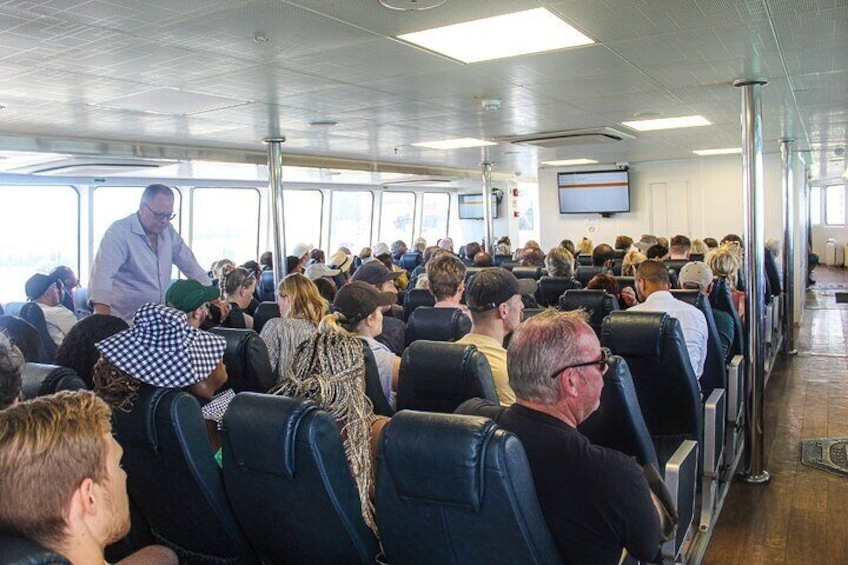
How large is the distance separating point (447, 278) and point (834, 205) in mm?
19402

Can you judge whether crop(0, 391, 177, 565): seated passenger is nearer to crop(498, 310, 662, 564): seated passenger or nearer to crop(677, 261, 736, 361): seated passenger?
crop(498, 310, 662, 564): seated passenger

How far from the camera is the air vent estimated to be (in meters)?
7.38

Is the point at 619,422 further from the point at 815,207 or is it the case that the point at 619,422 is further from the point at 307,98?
the point at 815,207

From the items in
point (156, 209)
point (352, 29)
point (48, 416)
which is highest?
point (352, 29)

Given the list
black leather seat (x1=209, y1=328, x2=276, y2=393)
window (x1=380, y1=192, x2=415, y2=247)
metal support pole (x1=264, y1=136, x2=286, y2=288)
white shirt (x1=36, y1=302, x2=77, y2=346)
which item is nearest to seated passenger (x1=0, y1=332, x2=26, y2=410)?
black leather seat (x1=209, y1=328, x2=276, y2=393)

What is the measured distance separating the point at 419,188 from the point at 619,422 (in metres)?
14.4

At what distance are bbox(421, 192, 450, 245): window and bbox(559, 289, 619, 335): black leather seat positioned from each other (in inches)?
510

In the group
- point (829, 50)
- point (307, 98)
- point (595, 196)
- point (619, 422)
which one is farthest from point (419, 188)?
point (619, 422)

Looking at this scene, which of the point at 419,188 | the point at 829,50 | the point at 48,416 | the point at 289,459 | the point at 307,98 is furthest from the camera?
the point at 419,188

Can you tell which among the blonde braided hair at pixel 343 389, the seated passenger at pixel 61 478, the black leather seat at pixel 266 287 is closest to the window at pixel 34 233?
the black leather seat at pixel 266 287

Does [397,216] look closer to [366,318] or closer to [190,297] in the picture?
[190,297]

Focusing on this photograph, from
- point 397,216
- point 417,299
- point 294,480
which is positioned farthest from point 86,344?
point 397,216

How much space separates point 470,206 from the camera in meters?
17.5

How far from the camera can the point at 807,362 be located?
716cm
